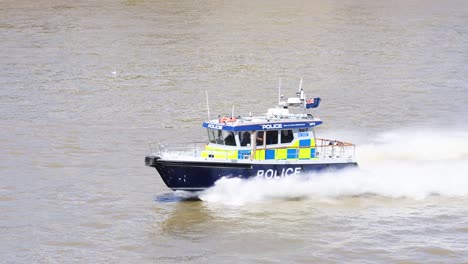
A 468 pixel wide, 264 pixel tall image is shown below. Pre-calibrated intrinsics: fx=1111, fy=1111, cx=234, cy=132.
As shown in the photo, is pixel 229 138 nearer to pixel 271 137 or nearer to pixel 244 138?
pixel 244 138

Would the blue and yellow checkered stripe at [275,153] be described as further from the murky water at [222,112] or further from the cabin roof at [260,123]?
the murky water at [222,112]

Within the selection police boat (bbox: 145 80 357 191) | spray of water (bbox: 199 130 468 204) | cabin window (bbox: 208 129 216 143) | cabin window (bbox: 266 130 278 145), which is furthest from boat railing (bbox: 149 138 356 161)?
spray of water (bbox: 199 130 468 204)

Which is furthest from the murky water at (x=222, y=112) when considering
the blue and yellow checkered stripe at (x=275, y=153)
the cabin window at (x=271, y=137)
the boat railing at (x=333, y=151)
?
the cabin window at (x=271, y=137)

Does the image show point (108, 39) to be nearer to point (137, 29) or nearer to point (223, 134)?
point (137, 29)

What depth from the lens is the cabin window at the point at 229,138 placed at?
29.1 metres

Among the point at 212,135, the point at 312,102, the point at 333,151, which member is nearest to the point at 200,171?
the point at 212,135

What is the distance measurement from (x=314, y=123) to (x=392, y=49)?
3301cm

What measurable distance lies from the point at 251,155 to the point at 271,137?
785mm

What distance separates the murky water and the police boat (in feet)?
1.26

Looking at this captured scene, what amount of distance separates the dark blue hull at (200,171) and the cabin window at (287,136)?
2.66ft

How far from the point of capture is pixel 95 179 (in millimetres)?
31859

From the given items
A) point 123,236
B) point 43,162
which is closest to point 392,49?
point 43,162

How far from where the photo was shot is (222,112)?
42906mm

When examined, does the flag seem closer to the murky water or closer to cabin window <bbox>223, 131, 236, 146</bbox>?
the murky water
